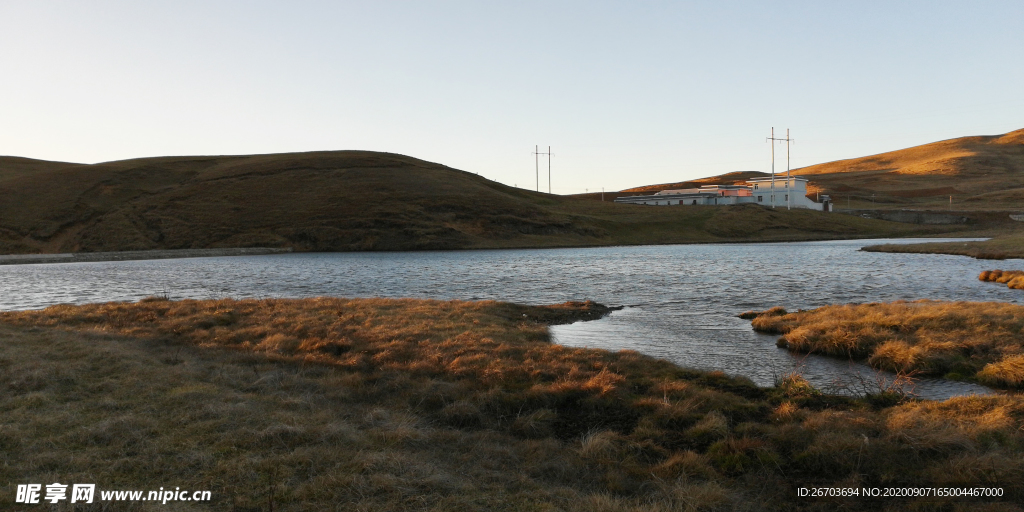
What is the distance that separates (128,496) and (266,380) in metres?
7.64

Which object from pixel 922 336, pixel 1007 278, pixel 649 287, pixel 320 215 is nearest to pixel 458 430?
pixel 922 336

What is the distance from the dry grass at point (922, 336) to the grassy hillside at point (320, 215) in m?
94.8

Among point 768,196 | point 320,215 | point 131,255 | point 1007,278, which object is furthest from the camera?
point 768,196

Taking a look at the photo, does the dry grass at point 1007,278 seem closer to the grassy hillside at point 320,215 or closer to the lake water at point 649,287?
the lake water at point 649,287

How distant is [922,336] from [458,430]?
712 inches

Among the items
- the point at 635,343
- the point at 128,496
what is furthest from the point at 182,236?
the point at 128,496

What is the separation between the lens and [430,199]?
14150cm

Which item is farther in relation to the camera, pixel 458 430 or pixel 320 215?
pixel 320 215

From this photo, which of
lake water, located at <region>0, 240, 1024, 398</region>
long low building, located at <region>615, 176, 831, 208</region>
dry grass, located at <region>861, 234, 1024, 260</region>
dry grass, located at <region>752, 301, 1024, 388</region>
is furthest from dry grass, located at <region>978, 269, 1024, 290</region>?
long low building, located at <region>615, 176, 831, 208</region>

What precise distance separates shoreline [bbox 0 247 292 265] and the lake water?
11.2 meters

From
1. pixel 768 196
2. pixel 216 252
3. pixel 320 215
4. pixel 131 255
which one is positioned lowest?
pixel 131 255

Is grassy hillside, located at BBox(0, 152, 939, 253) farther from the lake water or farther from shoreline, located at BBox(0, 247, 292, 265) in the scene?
the lake water

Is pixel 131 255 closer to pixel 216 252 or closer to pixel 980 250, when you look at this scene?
pixel 216 252

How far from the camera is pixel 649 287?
161ft
